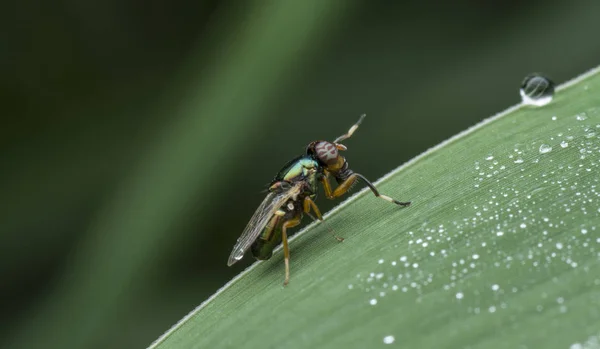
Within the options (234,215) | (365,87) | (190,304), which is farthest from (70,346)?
(365,87)

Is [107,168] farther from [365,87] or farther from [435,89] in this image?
[435,89]

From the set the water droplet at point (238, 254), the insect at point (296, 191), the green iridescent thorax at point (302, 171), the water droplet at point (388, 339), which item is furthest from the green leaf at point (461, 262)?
the green iridescent thorax at point (302, 171)

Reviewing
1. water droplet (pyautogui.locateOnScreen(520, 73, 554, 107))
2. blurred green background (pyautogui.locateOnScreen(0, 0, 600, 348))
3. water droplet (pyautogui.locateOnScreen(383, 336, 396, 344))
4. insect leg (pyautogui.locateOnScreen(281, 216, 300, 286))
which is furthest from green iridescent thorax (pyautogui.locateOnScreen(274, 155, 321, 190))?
water droplet (pyautogui.locateOnScreen(383, 336, 396, 344))

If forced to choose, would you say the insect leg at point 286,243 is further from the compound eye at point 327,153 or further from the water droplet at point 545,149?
the water droplet at point 545,149

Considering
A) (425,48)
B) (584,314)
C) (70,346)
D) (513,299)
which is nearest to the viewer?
(584,314)

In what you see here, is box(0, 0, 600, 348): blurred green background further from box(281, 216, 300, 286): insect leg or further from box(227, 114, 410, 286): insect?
box(281, 216, 300, 286): insect leg
